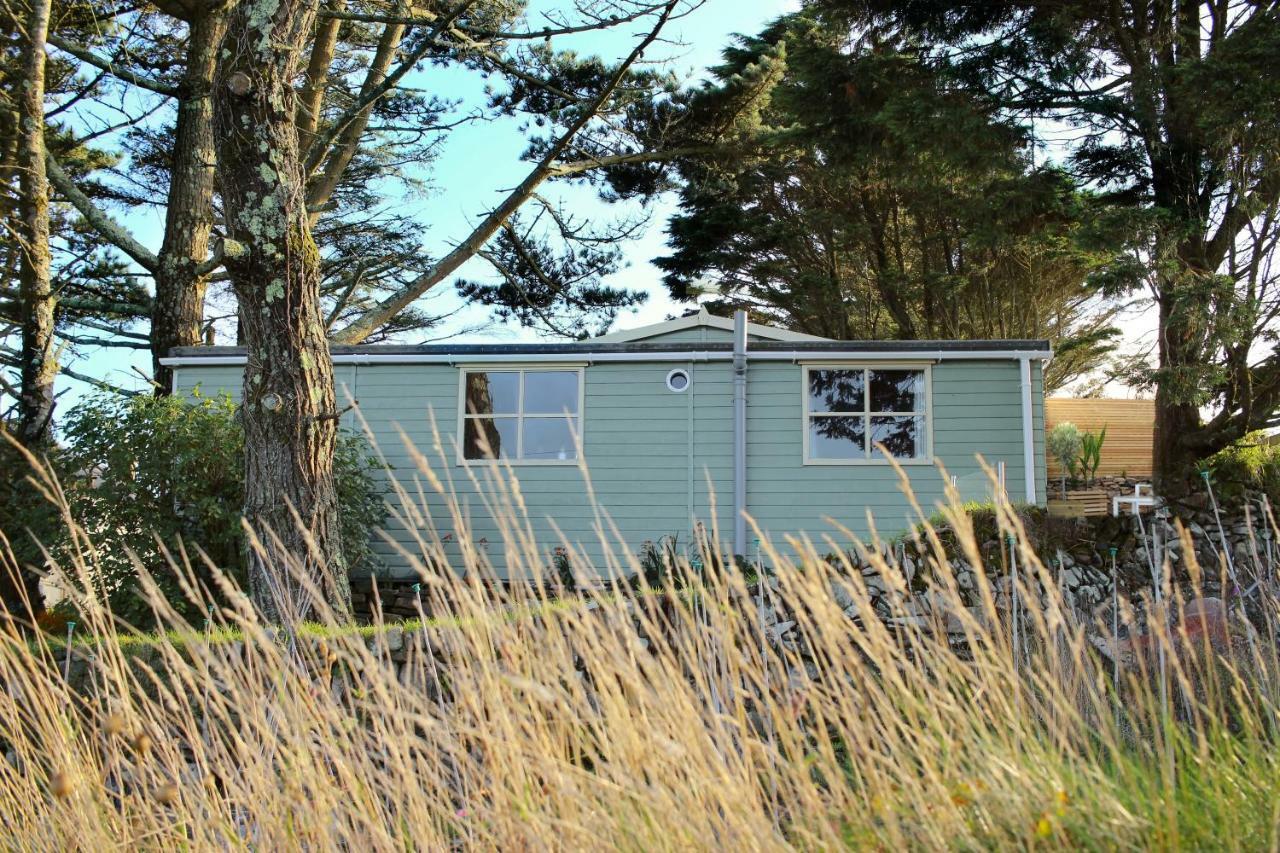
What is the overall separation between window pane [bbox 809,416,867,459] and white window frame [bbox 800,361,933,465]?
0.21ft

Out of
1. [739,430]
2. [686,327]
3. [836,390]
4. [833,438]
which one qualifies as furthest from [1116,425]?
[739,430]

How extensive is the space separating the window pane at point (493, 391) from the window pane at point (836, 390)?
9.76ft

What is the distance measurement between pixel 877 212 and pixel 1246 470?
9.60 metres

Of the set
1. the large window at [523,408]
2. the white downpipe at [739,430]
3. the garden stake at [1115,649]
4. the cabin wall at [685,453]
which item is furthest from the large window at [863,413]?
the garden stake at [1115,649]

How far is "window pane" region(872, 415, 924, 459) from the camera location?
10.3 metres

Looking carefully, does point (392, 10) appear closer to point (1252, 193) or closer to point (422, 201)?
point (422, 201)

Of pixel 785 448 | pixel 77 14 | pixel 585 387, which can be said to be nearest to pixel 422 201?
pixel 77 14

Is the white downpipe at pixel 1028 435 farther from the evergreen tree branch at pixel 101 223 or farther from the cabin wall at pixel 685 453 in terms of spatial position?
the evergreen tree branch at pixel 101 223

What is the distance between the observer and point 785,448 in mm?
10211

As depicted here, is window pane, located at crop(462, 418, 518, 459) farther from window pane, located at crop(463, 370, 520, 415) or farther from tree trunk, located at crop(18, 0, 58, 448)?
tree trunk, located at crop(18, 0, 58, 448)

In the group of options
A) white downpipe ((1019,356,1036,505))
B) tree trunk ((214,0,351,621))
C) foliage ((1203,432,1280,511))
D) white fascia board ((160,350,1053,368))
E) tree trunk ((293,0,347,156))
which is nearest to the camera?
tree trunk ((214,0,351,621))

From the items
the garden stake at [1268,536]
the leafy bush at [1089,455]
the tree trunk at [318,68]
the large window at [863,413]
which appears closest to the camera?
the garden stake at [1268,536]

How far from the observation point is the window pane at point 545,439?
34.5 ft

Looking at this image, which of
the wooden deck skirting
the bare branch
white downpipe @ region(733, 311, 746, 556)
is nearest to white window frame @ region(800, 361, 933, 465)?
white downpipe @ region(733, 311, 746, 556)
